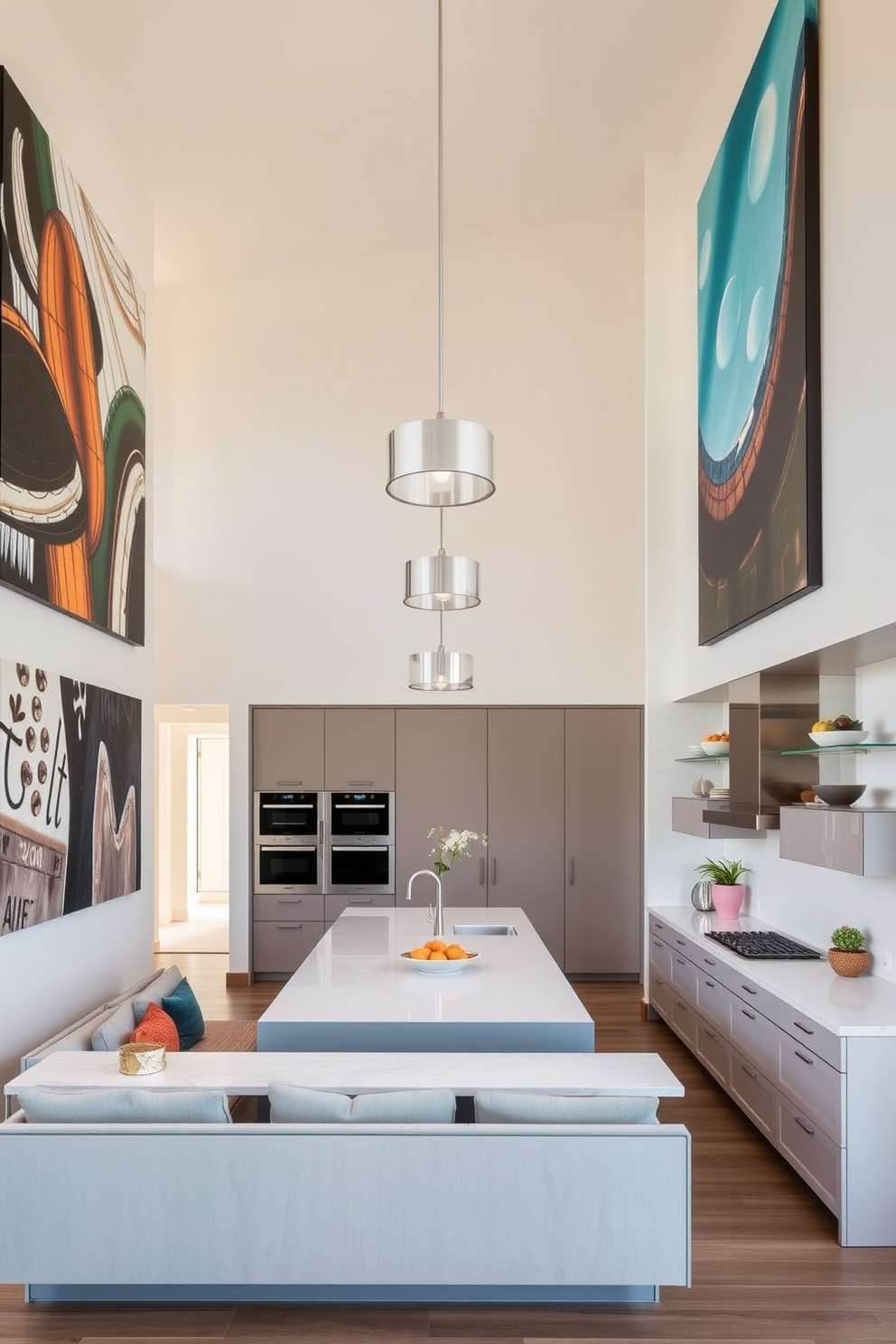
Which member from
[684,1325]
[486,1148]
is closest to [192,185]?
[486,1148]

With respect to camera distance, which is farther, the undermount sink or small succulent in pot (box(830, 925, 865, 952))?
the undermount sink

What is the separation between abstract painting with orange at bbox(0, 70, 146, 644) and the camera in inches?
151

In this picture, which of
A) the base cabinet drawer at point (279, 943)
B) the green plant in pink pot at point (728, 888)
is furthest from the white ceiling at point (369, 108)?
the base cabinet drawer at point (279, 943)

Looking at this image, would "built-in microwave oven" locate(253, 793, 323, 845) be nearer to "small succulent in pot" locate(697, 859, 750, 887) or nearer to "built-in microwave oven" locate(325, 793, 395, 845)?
"built-in microwave oven" locate(325, 793, 395, 845)

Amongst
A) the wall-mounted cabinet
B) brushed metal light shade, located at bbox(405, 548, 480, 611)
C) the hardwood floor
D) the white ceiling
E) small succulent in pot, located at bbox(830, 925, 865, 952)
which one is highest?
the white ceiling

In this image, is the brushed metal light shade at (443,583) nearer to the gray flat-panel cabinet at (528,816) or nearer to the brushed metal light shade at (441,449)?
the brushed metal light shade at (441,449)

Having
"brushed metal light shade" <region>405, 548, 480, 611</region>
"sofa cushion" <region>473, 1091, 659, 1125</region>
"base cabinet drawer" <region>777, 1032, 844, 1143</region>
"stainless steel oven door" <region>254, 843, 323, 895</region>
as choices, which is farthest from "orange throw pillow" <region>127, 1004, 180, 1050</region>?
"stainless steel oven door" <region>254, 843, 323, 895</region>

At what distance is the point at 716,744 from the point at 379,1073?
3379 mm

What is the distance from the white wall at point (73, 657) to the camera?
398 centimetres

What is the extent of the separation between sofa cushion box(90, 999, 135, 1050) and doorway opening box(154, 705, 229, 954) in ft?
16.7

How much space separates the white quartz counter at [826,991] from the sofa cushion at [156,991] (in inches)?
102

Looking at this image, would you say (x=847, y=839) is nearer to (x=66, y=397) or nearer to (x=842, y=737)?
(x=842, y=737)

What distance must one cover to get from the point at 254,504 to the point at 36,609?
406cm

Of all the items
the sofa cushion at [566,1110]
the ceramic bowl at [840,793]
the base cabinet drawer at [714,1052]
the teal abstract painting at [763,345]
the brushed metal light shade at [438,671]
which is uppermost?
the teal abstract painting at [763,345]
